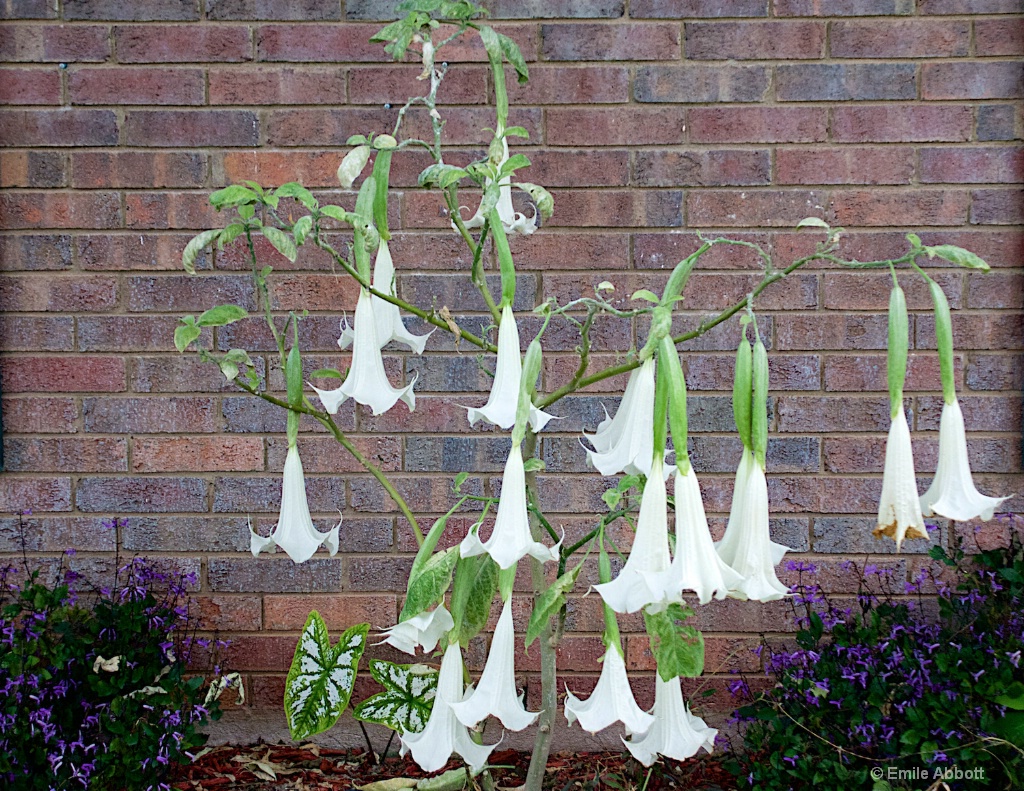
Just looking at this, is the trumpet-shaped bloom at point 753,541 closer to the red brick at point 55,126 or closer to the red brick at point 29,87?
the red brick at point 55,126

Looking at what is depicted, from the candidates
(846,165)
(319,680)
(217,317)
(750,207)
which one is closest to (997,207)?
(846,165)

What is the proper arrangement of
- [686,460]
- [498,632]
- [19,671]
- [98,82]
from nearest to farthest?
[686,460] < [498,632] < [19,671] < [98,82]

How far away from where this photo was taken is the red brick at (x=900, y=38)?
85.9 inches

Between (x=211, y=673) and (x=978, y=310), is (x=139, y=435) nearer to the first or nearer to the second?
(x=211, y=673)

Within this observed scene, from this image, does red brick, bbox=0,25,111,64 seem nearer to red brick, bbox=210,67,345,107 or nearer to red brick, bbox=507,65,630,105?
red brick, bbox=210,67,345,107

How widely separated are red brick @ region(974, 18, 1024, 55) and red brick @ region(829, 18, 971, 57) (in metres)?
0.03

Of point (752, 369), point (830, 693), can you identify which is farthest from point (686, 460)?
point (830, 693)

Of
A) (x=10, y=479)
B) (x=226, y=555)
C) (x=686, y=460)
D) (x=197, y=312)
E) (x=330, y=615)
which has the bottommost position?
(x=330, y=615)

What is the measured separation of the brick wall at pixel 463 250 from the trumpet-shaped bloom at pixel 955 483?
1.13 metres

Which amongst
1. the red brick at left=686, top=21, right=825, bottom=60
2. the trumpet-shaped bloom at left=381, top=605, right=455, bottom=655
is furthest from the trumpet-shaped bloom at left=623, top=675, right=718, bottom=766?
the red brick at left=686, top=21, right=825, bottom=60

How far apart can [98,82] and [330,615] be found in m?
1.58

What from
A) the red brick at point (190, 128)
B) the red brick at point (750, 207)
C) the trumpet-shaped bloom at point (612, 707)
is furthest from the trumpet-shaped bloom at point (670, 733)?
the red brick at point (190, 128)

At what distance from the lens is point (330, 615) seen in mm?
2289

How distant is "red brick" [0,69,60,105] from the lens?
86.7 inches
